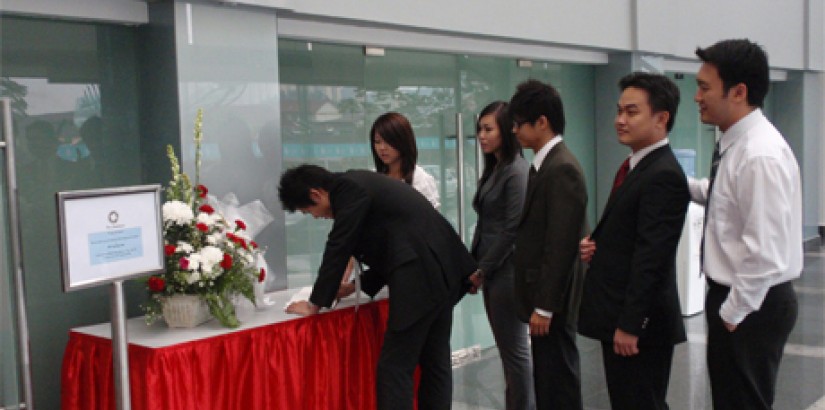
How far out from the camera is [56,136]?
3580 millimetres

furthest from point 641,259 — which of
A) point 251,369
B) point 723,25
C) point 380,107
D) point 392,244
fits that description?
point 723,25

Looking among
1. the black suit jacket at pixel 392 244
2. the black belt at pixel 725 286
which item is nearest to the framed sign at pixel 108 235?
the black suit jacket at pixel 392 244

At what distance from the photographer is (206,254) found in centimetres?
309

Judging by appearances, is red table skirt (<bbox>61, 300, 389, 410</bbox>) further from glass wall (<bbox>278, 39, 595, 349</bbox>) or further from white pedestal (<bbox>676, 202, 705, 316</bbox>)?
white pedestal (<bbox>676, 202, 705, 316</bbox>)

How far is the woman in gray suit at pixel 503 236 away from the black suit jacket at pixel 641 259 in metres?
0.90

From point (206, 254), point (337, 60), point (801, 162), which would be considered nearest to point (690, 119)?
point (801, 162)

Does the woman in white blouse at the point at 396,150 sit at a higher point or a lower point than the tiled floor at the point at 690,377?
higher

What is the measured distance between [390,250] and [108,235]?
3.70 feet

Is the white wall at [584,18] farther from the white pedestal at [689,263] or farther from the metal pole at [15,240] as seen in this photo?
the white pedestal at [689,263]

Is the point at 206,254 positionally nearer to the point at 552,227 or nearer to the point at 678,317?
the point at 552,227

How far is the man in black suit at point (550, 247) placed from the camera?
3.25 meters

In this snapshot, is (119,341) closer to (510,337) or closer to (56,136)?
(56,136)

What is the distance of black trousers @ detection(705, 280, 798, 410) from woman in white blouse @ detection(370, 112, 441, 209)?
1.72 m

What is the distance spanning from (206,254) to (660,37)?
5.52m
